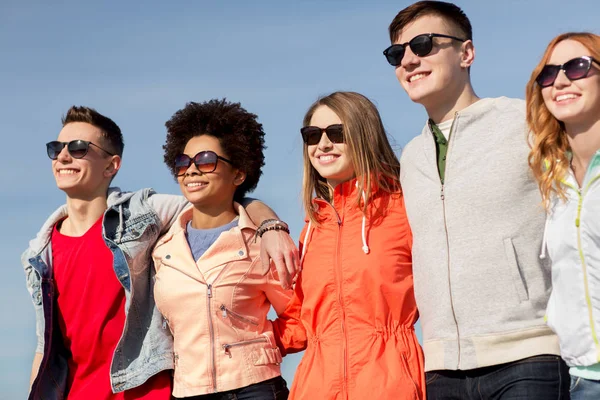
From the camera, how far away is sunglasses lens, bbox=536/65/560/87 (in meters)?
4.96

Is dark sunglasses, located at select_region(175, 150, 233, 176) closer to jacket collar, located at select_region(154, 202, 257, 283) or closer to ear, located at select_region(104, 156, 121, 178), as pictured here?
jacket collar, located at select_region(154, 202, 257, 283)

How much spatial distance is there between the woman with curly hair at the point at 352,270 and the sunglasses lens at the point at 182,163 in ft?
3.43

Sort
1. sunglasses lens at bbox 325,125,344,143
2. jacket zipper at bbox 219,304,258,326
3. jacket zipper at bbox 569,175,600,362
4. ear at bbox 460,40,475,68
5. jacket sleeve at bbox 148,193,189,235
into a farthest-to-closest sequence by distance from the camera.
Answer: jacket sleeve at bbox 148,193,189,235 < jacket zipper at bbox 219,304,258,326 < sunglasses lens at bbox 325,125,344,143 < ear at bbox 460,40,475,68 < jacket zipper at bbox 569,175,600,362

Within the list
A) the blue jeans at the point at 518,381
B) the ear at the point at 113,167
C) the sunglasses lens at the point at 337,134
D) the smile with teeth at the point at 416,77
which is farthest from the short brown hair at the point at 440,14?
the ear at the point at 113,167

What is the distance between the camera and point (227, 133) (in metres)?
7.09

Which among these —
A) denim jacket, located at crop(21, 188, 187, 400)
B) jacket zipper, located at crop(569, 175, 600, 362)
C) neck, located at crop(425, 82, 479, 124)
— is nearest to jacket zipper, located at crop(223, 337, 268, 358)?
denim jacket, located at crop(21, 188, 187, 400)

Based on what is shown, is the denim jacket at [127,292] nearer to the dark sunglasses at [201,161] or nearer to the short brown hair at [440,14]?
the dark sunglasses at [201,161]

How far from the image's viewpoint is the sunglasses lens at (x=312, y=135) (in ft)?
20.5

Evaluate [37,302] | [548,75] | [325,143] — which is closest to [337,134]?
[325,143]

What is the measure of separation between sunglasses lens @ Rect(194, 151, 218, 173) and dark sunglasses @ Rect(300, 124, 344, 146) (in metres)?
0.87

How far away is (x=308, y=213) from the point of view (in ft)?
20.5

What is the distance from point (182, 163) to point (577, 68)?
3.34 meters

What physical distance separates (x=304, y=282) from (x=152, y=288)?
1.60 meters

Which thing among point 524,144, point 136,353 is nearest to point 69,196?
point 136,353
